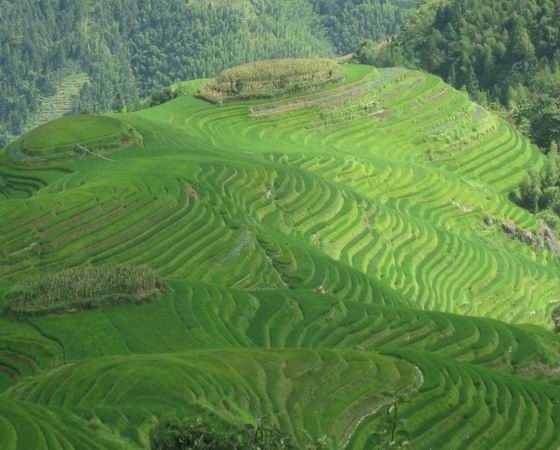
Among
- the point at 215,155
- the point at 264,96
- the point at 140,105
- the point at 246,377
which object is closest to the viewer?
the point at 246,377

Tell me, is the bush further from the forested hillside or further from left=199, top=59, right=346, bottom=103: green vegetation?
the forested hillside

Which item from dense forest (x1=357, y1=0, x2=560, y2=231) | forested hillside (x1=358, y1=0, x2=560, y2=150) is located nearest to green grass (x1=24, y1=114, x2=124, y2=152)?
dense forest (x1=357, y1=0, x2=560, y2=231)

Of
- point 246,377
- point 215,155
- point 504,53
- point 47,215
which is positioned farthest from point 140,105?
point 246,377

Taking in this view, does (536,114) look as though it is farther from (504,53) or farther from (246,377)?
(246,377)

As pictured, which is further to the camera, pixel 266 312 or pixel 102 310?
pixel 266 312

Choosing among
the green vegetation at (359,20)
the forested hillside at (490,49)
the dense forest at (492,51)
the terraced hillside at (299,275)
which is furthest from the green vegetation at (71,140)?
the green vegetation at (359,20)
